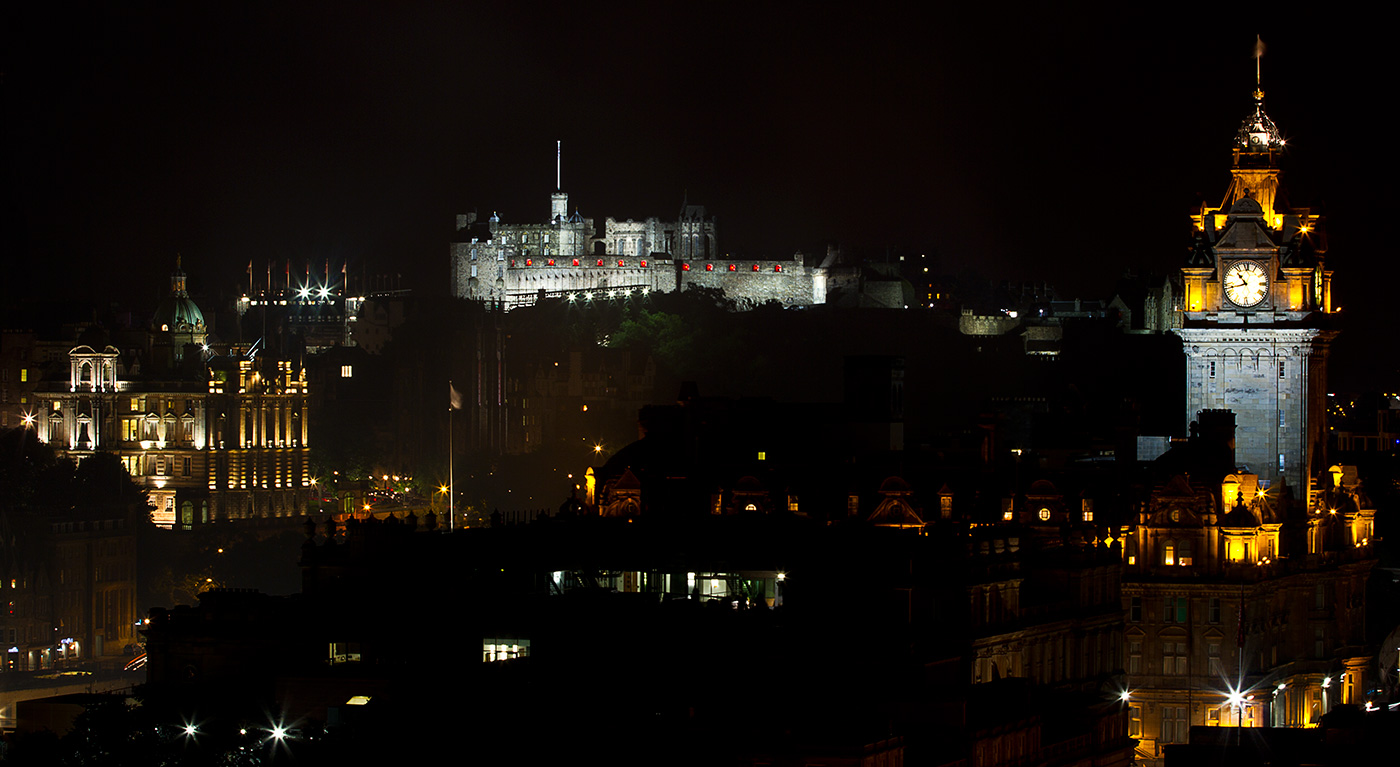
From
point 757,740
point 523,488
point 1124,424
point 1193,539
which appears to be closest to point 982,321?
point 523,488

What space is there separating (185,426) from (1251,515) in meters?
104

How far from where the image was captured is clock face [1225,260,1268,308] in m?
94.9

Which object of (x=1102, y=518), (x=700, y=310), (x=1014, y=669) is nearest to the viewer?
(x=1014, y=669)

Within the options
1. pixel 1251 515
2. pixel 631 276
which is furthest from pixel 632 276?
pixel 1251 515

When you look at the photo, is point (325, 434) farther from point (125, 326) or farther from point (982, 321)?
point (982, 321)

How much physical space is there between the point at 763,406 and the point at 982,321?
316 ft

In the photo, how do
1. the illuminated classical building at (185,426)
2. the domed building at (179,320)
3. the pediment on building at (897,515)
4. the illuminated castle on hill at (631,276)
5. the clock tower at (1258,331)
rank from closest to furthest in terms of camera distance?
the pediment on building at (897,515) → the clock tower at (1258,331) → the illuminated classical building at (185,426) → the domed building at (179,320) → the illuminated castle on hill at (631,276)

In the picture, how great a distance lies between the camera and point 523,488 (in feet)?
539

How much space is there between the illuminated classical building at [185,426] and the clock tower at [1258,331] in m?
87.5

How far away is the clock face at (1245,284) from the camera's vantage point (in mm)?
94938

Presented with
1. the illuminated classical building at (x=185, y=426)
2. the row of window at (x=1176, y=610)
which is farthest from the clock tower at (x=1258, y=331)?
the illuminated classical building at (x=185, y=426)

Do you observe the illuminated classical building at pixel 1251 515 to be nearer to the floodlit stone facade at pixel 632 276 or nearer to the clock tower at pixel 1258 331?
the clock tower at pixel 1258 331

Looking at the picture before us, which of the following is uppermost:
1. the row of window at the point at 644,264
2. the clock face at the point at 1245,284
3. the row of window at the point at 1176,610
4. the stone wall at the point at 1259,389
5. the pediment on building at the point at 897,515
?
the row of window at the point at 644,264

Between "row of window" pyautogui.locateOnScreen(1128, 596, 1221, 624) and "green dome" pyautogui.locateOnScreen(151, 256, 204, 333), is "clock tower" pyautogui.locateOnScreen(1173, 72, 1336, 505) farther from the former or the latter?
"green dome" pyautogui.locateOnScreen(151, 256, 204, 333)
